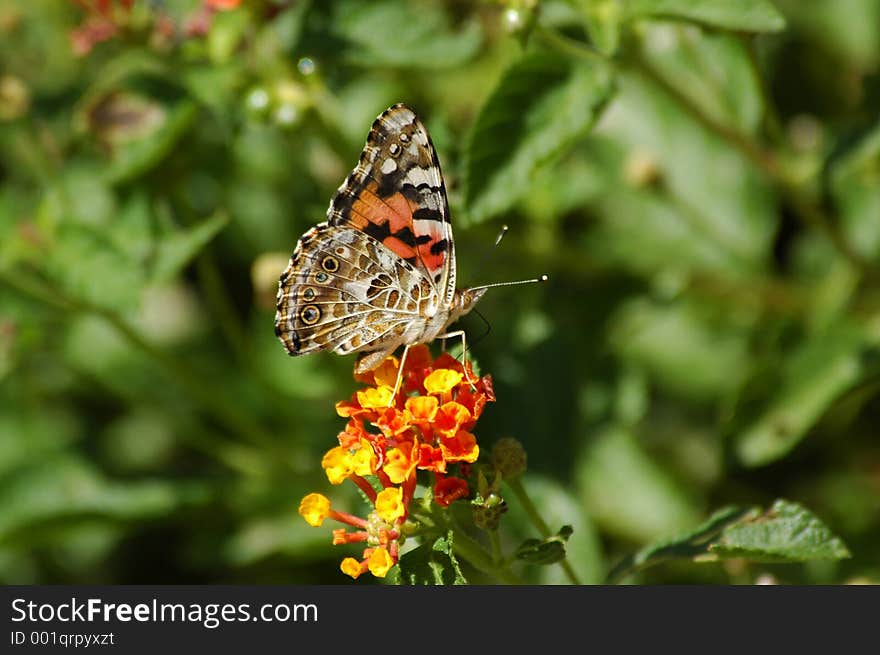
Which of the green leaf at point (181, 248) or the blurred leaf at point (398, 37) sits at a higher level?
the blurred leaf at point (398, 37)

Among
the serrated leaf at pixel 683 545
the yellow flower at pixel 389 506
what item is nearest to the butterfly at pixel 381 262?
the yellow flower at pixel 389 506

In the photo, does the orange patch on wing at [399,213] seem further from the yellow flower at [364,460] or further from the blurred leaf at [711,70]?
the blurred leaf at [711,70]

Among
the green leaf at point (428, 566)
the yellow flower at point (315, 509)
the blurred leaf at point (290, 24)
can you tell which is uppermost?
the blurred leaf at point (290, 24)

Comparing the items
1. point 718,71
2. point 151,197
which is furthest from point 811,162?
point 151,197

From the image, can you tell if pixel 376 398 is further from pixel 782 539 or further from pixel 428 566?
pixel 782 539

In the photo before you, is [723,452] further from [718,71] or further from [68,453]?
[68,453]

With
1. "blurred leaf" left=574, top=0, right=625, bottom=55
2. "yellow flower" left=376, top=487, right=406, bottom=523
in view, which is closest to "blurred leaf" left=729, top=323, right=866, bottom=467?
"blurred leaf" left=574, top=0, right=625, bottom=55

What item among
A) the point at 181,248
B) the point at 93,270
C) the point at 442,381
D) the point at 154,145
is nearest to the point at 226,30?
the point at 154,145
